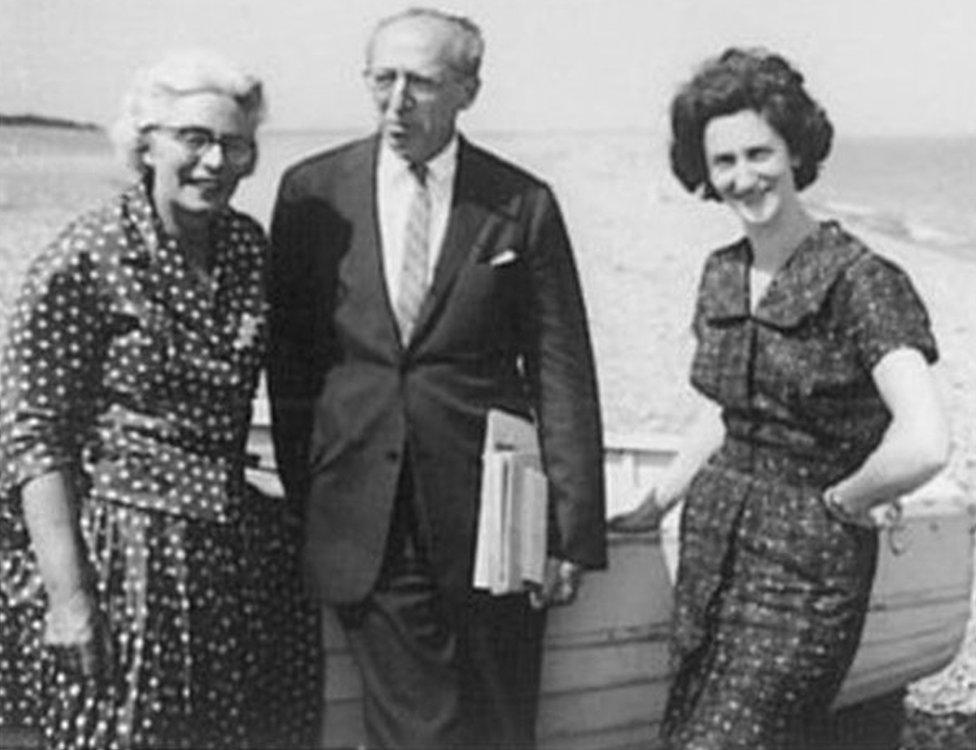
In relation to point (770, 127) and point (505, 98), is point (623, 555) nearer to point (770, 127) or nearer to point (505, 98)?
point (770, 127)

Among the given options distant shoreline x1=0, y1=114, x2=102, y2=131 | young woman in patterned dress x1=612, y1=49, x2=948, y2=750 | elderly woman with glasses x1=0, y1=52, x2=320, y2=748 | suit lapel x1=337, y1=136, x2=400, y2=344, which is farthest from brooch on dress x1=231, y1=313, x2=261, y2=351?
distant shoreline x1=0, y1=114, x2=102, y2=131

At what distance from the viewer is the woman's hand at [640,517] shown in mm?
1880

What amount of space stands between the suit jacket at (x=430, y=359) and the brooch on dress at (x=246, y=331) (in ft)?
0.31

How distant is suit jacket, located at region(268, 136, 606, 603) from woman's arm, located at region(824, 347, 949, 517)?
0.99 feet

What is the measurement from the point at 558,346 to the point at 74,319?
471 millimetres

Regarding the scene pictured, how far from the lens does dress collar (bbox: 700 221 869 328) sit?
1562 mm

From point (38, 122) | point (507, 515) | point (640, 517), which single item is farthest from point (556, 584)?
point (38, 122)

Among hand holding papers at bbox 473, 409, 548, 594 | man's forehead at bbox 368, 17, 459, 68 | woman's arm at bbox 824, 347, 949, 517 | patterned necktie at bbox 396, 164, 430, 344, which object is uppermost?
man's forehead at bbox 368, 17, 459, 68

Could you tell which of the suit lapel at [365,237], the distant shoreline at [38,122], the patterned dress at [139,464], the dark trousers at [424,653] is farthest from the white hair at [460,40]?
the distant shoreline at [38,122]

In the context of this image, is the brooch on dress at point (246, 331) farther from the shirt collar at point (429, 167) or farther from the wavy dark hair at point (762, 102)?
the wavy dark hair at point (762, 102)

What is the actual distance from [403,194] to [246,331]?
22 centimetres

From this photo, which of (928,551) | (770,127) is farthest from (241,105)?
(928,551)

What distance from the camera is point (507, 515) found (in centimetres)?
167

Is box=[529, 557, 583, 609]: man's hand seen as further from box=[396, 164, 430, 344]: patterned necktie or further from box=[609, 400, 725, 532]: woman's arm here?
box=[396, 164, 430, 344]: patterned necktie
